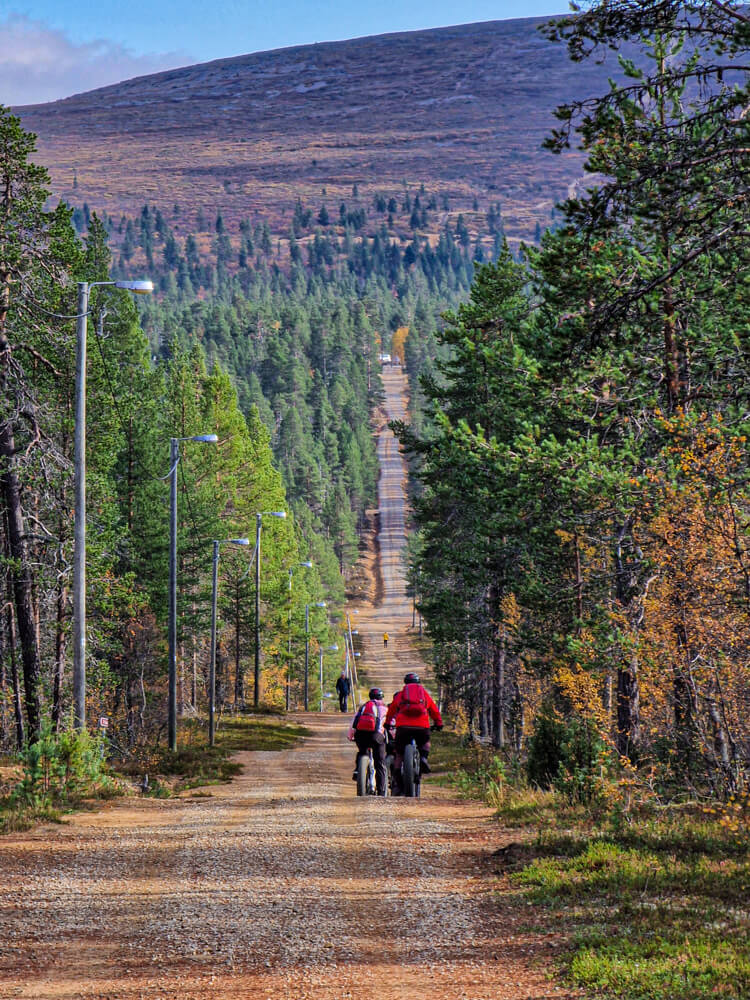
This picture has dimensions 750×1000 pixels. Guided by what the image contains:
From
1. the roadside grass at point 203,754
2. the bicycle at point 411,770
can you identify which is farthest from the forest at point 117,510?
the bicycle at point 411,770

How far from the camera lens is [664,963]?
7.09 m

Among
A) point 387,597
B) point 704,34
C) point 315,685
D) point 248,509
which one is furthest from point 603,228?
point 387,597

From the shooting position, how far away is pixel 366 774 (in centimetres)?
1753

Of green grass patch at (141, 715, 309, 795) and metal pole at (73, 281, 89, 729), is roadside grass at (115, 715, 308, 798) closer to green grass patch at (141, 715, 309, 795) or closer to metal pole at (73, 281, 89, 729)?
green grass patch at (141, 715, 309, 795)

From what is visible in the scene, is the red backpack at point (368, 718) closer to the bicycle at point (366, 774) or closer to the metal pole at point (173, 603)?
the bicycle at point (366, 774)

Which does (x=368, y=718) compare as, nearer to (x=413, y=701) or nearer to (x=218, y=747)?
(x=413, y=701)

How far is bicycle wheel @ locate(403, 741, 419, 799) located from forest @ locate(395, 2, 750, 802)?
1.79m

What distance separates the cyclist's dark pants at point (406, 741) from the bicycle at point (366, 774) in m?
0.74

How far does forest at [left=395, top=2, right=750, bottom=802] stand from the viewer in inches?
400

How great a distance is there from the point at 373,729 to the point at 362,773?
1.02 m

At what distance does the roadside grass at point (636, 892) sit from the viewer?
273 inches

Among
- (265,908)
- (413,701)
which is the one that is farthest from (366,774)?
(265,908)

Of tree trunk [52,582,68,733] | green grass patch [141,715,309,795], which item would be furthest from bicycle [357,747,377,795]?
tree trunk [52,582,68,733]

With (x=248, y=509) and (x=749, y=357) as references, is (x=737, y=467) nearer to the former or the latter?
(x=749, y=357)
